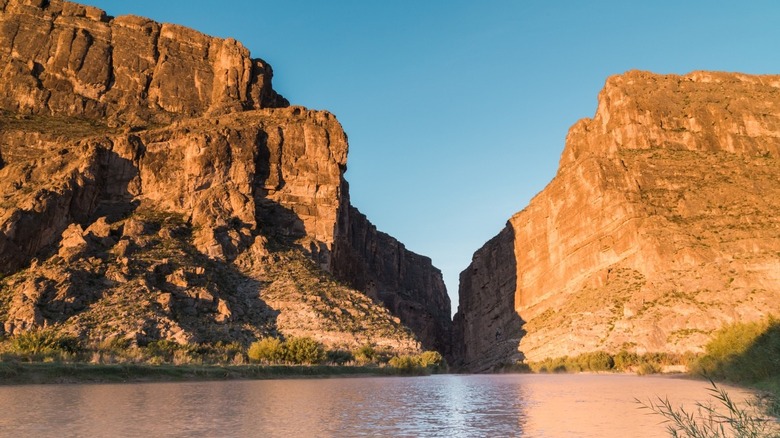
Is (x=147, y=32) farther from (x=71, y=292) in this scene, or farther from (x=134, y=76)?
(x=71, y=292)

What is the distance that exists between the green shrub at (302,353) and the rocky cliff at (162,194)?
25.8ft

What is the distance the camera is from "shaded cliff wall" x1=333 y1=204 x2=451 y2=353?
455ft

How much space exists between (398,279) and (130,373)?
14156cm

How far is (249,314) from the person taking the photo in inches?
2544

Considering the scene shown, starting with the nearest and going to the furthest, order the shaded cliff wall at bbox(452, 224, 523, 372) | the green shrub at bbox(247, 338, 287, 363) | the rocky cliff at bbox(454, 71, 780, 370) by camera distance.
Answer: the green shrub at bbox(247, 338, 287, 363)
the rocky cliff at bbox(454, 71, 780, 370)
the shaded cliff wall at bbox(452, 224, 523, 372)

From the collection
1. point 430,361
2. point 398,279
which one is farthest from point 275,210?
point 398,279

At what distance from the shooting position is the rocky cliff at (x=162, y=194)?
6038 centimetres

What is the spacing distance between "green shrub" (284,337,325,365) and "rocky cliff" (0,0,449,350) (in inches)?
310

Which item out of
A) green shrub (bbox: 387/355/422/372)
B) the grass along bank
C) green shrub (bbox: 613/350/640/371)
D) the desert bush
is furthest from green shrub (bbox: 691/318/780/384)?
the grass along bank

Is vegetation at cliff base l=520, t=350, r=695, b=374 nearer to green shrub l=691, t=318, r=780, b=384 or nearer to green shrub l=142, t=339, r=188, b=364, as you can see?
green shrub l=691, t=318, r=780, b=384

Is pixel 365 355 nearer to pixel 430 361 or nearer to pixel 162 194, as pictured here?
pixel 430 361

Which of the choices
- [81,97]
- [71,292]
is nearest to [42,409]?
[71,292]

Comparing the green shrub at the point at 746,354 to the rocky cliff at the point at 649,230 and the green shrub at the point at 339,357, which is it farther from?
the green shrub at the point at 339,357

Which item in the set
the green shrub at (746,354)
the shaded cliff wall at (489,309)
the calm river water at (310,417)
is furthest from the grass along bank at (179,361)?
the shaded cliff wall at (489,309)
